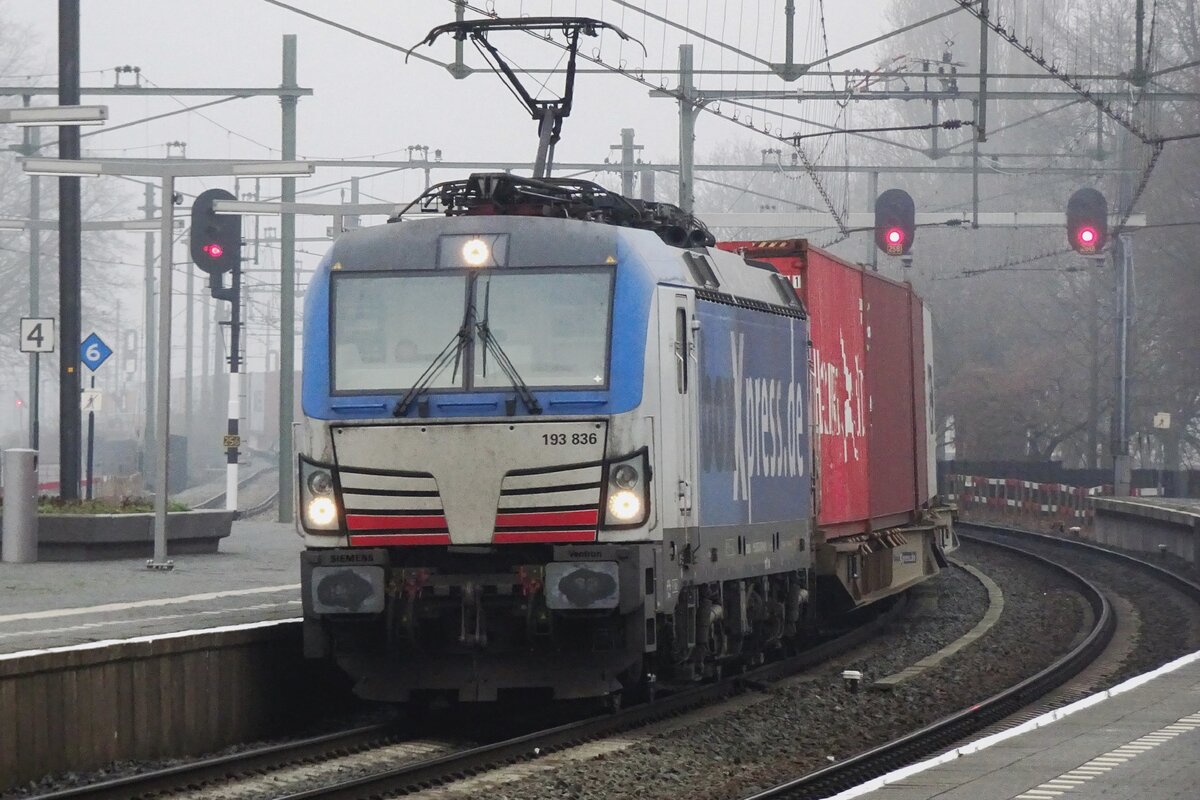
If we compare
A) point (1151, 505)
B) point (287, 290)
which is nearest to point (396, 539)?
point (287, 290)

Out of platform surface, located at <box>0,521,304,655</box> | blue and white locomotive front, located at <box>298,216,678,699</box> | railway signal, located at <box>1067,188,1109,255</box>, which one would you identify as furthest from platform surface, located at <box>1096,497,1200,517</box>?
blue and white locomotive front, located at <box>298,216,678,699</box>

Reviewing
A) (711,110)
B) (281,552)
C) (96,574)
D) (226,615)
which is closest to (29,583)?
(96,574)

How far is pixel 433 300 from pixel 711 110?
58.6 feet

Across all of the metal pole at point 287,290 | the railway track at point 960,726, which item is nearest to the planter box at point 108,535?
the metal pole at point 287,290

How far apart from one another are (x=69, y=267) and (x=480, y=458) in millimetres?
11573

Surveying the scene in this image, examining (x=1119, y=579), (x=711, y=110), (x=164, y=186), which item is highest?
(x=711, y=110)

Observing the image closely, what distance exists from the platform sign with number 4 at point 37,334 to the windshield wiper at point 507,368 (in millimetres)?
13497

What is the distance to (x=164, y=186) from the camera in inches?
750

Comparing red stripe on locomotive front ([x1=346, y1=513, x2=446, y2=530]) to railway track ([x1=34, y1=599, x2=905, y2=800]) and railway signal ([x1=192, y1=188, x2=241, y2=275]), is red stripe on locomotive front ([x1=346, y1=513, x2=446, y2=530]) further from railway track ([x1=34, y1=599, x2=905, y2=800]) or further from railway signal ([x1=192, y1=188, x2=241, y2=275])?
railway signal ([x1=192, y1=188, x2=241, y2=275])

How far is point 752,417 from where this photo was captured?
14.4m

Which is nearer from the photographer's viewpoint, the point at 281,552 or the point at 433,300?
the point at 433,300

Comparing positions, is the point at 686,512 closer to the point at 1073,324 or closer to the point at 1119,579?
the point at 1119,579

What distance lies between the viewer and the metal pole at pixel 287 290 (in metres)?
29.5

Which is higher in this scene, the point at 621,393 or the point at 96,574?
the point at 621,393
